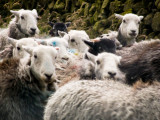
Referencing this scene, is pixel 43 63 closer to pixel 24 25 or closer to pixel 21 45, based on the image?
pixel 21 45

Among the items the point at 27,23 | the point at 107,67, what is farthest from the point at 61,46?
the point at 107,67

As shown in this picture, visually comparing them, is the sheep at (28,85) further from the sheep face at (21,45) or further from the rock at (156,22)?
the rock at (156,22)

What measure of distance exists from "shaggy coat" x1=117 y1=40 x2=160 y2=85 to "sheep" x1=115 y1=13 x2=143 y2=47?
2.25 metres

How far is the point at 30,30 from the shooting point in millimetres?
8055

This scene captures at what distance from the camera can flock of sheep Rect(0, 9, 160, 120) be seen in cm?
334

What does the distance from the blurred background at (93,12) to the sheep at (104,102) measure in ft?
24.4

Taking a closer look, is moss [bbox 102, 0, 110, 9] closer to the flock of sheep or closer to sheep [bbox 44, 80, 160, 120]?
the flock of sheep

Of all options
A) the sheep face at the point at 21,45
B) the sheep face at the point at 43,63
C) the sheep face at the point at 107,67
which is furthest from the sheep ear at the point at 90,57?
the sheep face at the point at 43,63

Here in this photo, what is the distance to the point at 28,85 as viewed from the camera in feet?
15.7

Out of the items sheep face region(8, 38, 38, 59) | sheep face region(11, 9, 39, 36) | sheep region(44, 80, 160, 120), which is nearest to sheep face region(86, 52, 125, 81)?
sheep region(44, 80, 160, 120)

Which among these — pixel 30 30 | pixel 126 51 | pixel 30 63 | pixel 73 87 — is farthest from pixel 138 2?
pixel 73 87

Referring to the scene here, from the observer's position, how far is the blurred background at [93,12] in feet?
37.6

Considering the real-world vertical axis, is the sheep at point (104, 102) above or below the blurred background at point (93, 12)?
above

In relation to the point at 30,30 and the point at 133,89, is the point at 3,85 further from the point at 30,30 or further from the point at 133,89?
the point at 30,30
